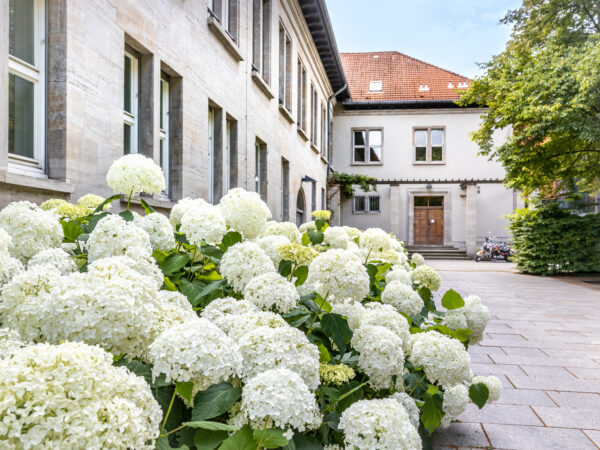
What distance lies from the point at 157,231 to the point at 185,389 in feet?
4.07

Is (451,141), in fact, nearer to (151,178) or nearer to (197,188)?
(197,188)

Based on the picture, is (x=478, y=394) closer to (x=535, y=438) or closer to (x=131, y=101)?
(x=535, y=438)

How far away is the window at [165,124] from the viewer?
6.75 meters

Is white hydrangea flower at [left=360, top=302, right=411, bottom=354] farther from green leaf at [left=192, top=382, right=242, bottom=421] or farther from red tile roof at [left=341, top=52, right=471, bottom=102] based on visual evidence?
red tile roof at [left=341, top=52, right=471, bottom=102]

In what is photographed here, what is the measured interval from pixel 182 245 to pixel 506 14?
17.9 meters

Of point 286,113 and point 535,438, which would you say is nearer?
point 535,438

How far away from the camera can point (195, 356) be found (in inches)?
43.3

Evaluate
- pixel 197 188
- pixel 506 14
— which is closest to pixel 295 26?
pixel 506 14

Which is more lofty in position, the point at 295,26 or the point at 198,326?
the point at 295,26

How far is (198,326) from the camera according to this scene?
118cm

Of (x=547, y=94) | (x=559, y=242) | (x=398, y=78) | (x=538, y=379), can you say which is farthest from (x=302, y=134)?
(x=398, y=78)

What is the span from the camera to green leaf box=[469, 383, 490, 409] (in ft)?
8.40

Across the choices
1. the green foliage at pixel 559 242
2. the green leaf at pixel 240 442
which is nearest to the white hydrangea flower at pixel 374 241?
the green leaf at pixel 240 442

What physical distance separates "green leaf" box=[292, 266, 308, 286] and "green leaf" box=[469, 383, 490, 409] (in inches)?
50.0
